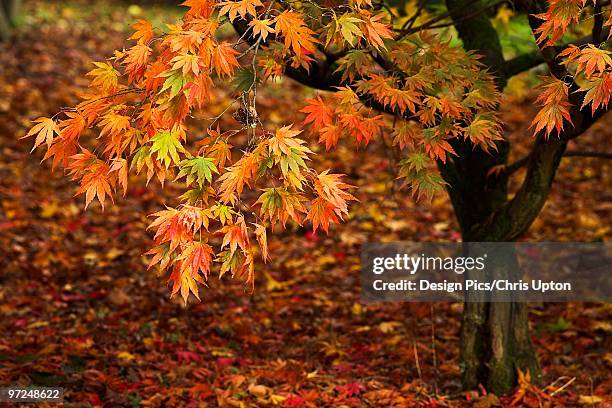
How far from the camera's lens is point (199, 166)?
10.8ft

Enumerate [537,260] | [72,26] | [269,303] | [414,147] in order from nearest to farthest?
[414,147] < [269,303] < [537,260] < [72,26]

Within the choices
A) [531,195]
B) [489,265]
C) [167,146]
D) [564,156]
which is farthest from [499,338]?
[167,146]

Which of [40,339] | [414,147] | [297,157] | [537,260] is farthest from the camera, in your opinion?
[537,260]

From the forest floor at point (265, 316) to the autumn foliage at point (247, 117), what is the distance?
2.05 m

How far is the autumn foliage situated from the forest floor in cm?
205

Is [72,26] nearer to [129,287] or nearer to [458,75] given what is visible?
[129,287]

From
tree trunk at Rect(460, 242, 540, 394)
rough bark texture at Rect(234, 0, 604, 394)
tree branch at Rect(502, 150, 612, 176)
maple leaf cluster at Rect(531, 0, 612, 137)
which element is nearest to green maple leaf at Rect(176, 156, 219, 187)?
maple leaf cluster at Rect(531, 0, 612, 137)

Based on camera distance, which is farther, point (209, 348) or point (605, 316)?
point (605, 316)

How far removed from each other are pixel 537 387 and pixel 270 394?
5.69 feet

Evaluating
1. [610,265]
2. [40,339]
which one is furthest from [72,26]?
[610,265]

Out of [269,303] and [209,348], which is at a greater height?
[269,303]

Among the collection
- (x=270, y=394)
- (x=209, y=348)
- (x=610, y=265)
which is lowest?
(x=270, y=394)

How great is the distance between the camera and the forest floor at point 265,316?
532 cm

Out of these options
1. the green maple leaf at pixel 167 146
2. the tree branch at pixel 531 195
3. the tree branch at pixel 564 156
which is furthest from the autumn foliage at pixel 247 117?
the tree branch at pixel 564 156
